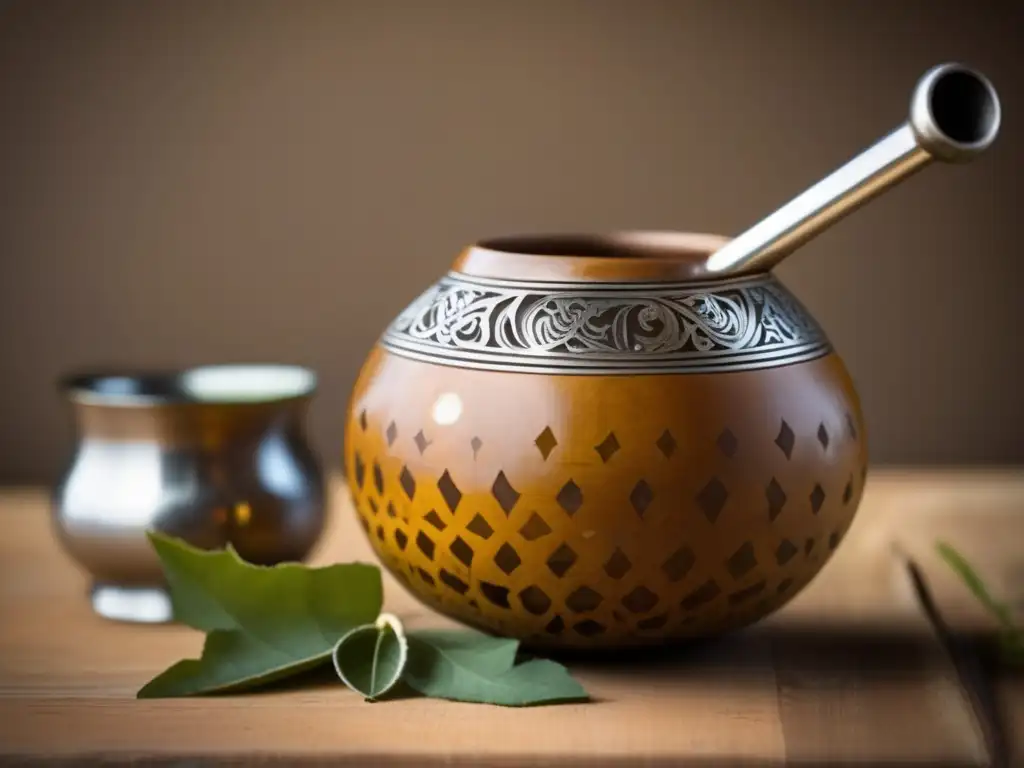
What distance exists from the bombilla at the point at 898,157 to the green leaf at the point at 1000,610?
0.77 ft

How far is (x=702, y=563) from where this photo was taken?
2.11 ft

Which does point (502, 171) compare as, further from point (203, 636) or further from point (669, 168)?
point (203, 636)

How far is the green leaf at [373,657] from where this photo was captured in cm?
67

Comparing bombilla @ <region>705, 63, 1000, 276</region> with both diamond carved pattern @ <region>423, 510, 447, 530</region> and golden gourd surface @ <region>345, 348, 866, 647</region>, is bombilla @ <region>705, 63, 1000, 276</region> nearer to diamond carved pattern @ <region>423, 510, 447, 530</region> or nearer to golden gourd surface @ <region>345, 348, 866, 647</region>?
golden gourd surface @ <region>345, 348, 866, 647</region>

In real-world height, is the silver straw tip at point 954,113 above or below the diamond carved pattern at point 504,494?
above

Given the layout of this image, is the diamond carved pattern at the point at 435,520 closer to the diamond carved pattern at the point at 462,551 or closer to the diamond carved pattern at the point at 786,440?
the diamond carved pattern at the point at 462,551

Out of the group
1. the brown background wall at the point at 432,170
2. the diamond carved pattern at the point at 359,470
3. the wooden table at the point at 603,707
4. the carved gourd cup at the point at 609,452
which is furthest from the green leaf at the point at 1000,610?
the brown background wall at the point at 432,170

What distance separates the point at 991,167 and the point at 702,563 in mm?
763

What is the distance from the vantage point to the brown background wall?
124 cm

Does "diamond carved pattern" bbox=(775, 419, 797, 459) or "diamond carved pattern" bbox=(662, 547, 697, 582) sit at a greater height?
"diamond carved pattern" bbox=(775, 419, 797, 459)

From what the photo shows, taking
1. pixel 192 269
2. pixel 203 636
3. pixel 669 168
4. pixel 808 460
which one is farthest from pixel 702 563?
pixel 192 269

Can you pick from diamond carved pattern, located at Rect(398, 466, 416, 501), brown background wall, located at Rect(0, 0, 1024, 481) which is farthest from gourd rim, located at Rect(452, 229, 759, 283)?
brown background wall, located at Rect(0, 0, 1024, 481)

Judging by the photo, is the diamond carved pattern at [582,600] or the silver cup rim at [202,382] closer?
the diamond carved pattern at [582,600]

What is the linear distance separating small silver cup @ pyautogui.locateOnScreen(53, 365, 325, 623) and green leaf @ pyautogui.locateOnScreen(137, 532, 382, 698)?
0.09 m
